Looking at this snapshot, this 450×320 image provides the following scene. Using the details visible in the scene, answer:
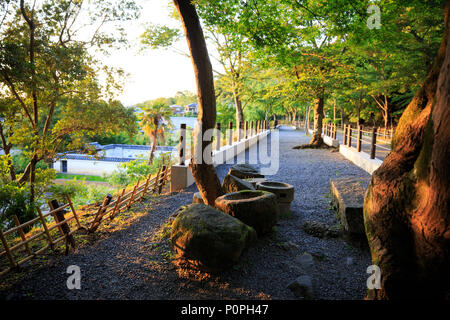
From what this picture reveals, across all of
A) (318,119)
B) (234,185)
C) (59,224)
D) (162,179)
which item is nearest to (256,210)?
(234,185)

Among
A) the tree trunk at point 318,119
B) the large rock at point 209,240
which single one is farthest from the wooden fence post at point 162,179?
the tree trunk at point 318,119

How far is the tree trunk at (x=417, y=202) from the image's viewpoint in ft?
7.24

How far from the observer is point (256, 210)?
14.6 ft

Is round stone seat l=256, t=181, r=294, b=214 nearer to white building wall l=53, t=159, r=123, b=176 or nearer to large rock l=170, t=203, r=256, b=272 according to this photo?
large rock l=170, t=203, r=256, b=272

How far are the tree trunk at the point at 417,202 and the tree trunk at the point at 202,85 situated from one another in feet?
10.0

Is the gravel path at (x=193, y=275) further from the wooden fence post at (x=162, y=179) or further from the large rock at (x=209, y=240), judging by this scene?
the wooden fence post at (x=162, y=179)

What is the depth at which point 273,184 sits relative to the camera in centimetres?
607

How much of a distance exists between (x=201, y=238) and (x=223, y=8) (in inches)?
157

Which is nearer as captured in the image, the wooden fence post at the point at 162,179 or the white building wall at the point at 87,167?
the wooden fence post at the point at 162,179

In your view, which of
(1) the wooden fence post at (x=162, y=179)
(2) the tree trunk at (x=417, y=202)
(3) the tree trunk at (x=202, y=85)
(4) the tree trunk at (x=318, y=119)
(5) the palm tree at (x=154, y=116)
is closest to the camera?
(2) the tree trunk at (x=417, y=202)

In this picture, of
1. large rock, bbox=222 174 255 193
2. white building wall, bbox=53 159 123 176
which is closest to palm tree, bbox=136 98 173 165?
white building wall, bbox=53 159 123 176

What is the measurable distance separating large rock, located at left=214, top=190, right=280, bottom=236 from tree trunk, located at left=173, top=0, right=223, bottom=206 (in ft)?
2.84

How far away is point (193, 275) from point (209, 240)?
1.99 feet
